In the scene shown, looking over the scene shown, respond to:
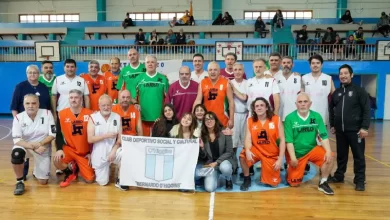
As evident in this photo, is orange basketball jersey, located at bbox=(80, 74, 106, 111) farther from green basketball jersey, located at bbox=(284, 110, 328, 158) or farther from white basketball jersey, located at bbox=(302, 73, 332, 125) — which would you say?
white basketball jersey, located at bbox=(302, 73, 332, 125)

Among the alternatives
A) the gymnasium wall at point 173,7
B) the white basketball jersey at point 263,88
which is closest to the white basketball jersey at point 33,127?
the white basketball jersey at point 263,88

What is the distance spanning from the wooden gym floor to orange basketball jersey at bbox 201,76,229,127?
4.55 ft

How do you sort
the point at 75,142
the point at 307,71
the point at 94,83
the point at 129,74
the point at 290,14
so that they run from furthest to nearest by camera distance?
the point at 290,14 → the point at 307,71 → the point at 94,83 → the point at 129,74 → the point at 75,142

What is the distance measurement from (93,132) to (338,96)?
3.62 m

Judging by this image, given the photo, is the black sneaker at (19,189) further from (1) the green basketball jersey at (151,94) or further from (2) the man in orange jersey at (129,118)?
(1) the green basketball jersey at (151,94)

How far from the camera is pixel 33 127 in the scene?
493 cm

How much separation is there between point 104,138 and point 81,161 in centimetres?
58

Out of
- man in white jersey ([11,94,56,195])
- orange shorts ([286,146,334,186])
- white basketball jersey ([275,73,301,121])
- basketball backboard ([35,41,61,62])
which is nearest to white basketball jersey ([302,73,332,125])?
white basketball jersey ([275,73,301,121])

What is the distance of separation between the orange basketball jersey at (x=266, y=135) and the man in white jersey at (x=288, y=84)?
0.77 metres

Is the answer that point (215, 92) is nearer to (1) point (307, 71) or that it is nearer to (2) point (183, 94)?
(2) point (183, 94)

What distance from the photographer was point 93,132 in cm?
499

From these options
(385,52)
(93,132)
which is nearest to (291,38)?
(385,52)

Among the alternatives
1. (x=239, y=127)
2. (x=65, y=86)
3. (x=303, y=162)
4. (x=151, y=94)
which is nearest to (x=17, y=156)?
(x=65, y=86)

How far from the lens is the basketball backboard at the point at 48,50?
15.6m
